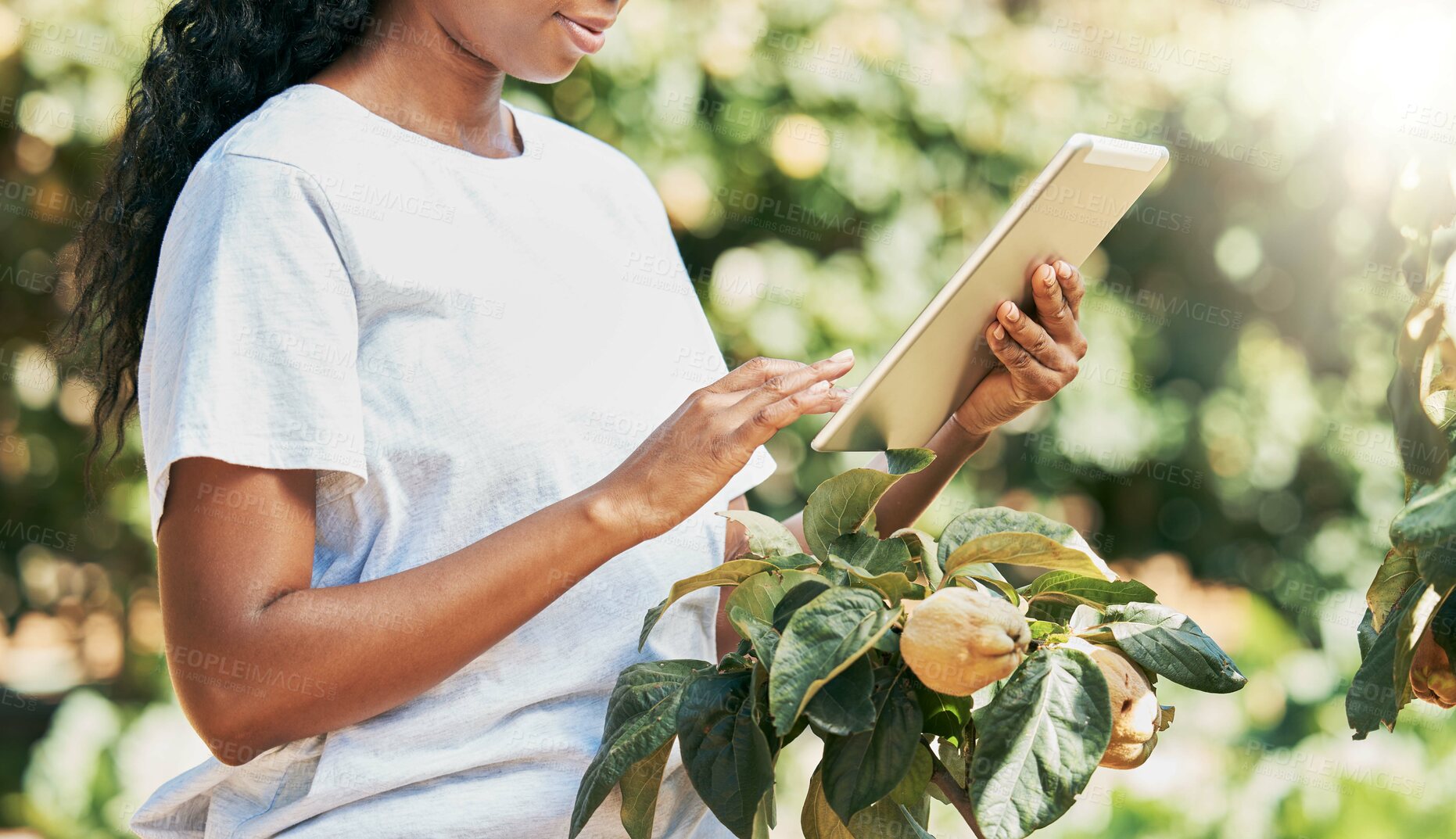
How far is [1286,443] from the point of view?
2859 mm

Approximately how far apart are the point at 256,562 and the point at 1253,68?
2.42m

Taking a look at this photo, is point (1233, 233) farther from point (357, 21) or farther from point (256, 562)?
point (256, 562)

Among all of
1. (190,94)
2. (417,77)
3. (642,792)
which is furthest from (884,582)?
(190,94)

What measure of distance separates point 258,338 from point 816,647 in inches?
A: 20.6

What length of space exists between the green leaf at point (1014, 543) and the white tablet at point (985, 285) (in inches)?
5.7

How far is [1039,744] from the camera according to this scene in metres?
0.84

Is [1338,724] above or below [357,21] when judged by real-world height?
below

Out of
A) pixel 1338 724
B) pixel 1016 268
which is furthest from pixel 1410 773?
pixel 1016 268

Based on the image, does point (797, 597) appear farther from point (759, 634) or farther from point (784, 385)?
point (784, 385)

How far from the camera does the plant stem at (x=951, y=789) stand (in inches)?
37.4

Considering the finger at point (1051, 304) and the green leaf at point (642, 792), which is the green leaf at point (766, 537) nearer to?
the green leaf at point (642, 792)

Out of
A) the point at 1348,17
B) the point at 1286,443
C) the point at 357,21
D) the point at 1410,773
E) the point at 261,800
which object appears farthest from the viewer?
the point at 1286,443

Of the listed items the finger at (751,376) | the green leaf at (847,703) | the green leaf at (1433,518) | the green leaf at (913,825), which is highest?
the green leaf at (1433,518)

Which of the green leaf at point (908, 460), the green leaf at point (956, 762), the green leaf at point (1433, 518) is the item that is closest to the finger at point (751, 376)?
the green leaf at point (908, 460)
